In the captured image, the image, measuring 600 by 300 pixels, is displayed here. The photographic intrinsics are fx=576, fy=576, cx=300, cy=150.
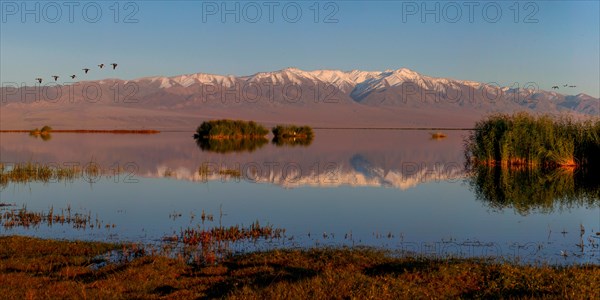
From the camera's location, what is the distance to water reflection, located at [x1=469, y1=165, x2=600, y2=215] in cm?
2919

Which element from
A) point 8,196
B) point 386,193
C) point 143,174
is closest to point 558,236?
point 386,193

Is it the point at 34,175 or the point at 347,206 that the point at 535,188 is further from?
the point at 34,175

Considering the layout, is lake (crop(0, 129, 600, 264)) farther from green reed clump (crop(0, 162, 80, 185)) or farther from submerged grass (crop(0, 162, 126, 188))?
green reed clump (crop(0, 162, 80, 185))

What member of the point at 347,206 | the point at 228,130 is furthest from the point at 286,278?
the point at 228,130

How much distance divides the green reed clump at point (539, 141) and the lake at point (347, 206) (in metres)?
3.81

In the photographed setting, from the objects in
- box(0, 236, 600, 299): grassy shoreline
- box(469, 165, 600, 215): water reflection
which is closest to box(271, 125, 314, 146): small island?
box(469, 165, 600, 215): water reflection

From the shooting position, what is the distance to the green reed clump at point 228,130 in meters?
113

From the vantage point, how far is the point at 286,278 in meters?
13.3

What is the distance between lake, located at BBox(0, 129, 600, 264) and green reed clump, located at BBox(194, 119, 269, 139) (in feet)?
210

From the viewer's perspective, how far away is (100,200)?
2984cm

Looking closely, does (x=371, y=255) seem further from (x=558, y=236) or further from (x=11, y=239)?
(x=11, y=239)

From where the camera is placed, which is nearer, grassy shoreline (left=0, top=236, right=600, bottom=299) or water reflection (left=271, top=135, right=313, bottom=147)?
grassy shoreline (left=0, top=236, right=600, bottom=299)

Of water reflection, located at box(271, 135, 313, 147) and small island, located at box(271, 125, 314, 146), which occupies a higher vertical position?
small island, located at box(271, 125, 314, 146)

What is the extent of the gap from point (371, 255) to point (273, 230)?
6229mm
